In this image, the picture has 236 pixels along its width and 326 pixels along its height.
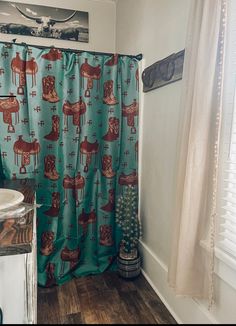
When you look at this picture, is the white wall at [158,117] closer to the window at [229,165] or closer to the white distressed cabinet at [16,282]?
the window at [229,165]

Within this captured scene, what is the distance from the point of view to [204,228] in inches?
49.4

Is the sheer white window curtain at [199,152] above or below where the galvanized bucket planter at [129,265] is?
above

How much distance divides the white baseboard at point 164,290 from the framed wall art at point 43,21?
2.05 m

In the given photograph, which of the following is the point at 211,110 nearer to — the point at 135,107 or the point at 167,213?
the point at 167,213

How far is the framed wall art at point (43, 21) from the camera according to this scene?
236 cm

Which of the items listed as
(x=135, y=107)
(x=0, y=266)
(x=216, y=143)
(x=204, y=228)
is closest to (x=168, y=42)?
(x=135, y=107)

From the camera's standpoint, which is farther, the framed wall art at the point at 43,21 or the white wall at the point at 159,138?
the framed wall art at the point at 43,21

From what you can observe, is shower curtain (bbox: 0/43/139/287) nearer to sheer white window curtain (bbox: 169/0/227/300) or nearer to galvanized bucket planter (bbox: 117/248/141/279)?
galvanized bucket planter (bbox: 117/248/141/279)

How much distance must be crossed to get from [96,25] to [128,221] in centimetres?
193

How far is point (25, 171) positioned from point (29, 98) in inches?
19.9

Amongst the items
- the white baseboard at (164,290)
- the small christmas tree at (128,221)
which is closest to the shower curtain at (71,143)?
the small christmas tree at (128,221)

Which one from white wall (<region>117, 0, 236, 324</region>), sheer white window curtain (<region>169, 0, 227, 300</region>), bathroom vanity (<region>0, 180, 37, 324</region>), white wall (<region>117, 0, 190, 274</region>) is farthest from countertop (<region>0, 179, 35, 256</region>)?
white wall (<region>117, 0, 190, 274</region>)

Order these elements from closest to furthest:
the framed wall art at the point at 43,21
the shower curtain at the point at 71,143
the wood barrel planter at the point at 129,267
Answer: the shower curtain at the point at 71,143 → the wood barrel planter at the point at 129,267 → the framed wall art at the point at 43,21

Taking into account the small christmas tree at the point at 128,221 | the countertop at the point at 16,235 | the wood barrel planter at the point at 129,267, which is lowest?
the wood barrel planter at the point at 129,267
